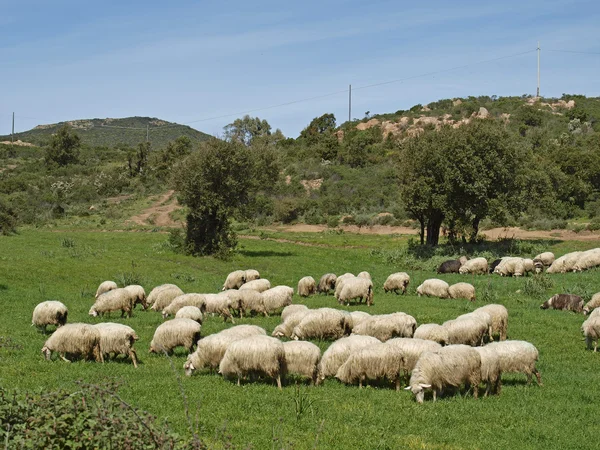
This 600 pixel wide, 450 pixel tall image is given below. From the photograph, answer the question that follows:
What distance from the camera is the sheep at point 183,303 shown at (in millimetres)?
20359

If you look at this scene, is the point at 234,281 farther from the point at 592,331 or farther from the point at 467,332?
the point at 592,331

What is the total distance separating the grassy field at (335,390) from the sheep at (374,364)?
0.92 feet

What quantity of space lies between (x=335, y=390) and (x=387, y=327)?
4.04 m

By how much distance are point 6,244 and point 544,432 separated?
36.4 metres

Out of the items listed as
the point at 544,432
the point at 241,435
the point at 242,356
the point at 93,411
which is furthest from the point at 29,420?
the point at 544,432

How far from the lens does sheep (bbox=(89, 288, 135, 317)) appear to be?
2053 centimetres

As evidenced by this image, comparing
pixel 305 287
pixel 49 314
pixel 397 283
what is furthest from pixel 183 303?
pixel 397 283

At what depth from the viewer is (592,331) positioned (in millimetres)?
16484

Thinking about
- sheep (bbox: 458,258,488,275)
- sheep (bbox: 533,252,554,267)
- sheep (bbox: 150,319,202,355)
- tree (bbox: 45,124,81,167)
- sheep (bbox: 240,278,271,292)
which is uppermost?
tree (bbox: 45,124,81,167)

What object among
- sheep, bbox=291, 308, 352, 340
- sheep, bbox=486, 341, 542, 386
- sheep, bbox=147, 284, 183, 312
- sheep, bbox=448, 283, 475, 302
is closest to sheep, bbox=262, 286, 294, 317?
sheep, bbox=147, 284, 183, 312

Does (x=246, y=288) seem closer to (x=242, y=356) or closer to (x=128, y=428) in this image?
(x=242, y=356)

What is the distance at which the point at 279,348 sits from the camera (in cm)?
1286

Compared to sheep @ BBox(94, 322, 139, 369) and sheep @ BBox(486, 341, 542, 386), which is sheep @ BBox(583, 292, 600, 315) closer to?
sheep @ BBox(486, 341, 542, 386)

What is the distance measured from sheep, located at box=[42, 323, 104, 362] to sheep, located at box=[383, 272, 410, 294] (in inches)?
599
